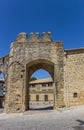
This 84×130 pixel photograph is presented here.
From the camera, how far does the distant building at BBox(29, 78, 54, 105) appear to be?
3931 centimetres

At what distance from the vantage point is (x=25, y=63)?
48.6 ft

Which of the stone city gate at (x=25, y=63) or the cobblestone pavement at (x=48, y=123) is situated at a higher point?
the stone city gate at (x=25, y=63)

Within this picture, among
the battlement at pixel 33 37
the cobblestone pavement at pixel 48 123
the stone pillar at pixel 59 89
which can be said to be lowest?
the cobblestone pavement at pixel 48 123

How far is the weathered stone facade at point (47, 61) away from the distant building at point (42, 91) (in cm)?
2440

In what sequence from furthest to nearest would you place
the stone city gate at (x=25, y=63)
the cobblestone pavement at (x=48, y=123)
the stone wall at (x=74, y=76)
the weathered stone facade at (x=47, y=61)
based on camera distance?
the stone city gate at (x=25, y=63) → the weathered stone facade at (x=47, y=61) → the stone wall at (x=74, y=76) → the cobblestone pavement at (x=48, y=123)

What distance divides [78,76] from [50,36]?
420 cm

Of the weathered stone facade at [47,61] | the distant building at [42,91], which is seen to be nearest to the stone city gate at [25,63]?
the weathered stone facade at [47,61]

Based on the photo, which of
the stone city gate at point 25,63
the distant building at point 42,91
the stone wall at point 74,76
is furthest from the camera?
the distant building at point 42,91

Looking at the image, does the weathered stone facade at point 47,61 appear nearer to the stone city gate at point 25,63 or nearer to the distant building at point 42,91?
the stone city gate at point 25,63

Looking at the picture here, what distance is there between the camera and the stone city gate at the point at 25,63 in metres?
14.2

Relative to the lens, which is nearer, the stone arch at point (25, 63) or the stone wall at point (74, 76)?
the stone wall at point (74, 76)

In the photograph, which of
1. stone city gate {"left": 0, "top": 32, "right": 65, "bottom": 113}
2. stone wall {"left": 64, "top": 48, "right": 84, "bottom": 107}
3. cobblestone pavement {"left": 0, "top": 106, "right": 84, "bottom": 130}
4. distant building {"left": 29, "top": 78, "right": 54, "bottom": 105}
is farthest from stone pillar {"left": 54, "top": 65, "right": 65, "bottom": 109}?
distant building {"left": 29, "top": 78, "right": 54, "bottom": 105}

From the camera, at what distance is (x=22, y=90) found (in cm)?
1448

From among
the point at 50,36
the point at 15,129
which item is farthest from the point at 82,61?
the point at 15,129
